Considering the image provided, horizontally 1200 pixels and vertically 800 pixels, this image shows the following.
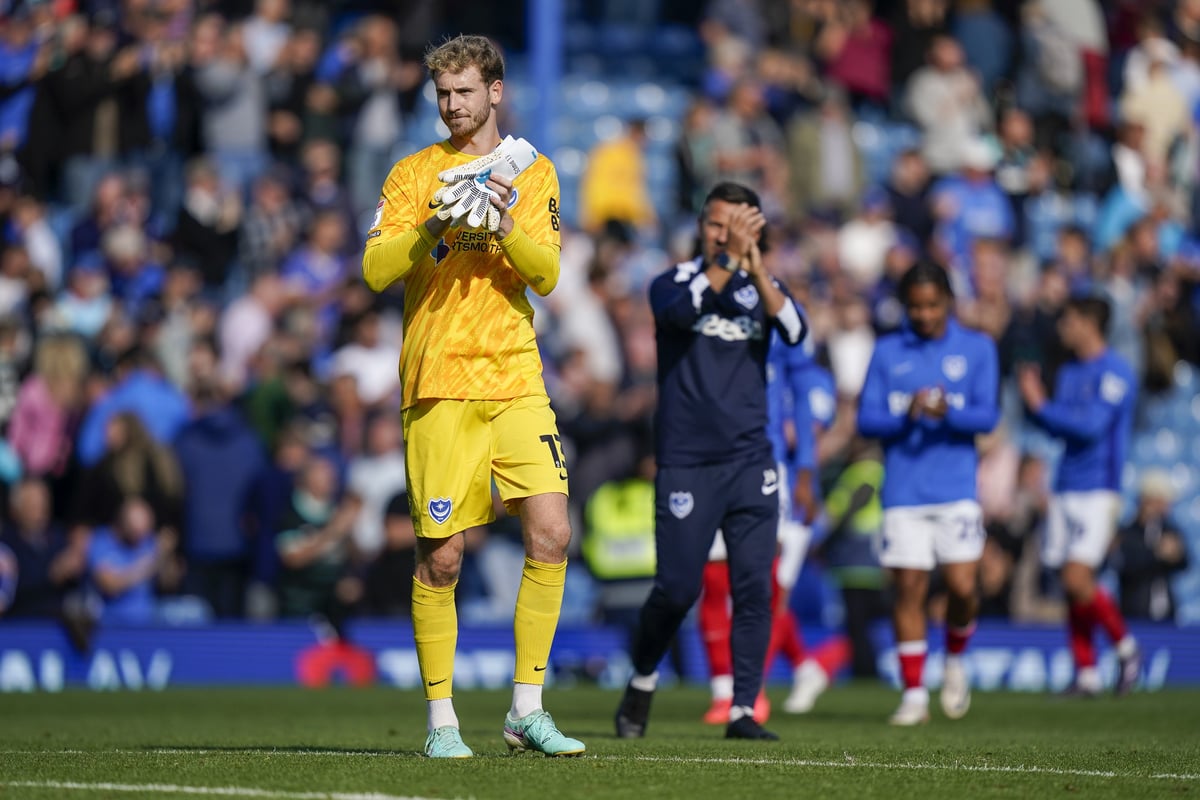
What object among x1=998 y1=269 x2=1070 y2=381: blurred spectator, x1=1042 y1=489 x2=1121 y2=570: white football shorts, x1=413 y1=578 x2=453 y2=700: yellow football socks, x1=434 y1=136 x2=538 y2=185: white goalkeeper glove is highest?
x1=434 y1=136 x2=538 y2=185: white goalkeeper glove

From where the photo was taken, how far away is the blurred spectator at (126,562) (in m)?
15.9

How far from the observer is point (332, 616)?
16.1 metres

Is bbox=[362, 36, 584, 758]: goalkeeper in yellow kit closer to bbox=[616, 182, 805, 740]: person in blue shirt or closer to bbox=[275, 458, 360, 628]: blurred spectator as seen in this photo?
bbox=[616, 182, 805, 740]: person in blue shirt

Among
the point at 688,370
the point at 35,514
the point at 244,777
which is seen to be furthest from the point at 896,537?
the point at 35,514

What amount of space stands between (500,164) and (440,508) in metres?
1.28

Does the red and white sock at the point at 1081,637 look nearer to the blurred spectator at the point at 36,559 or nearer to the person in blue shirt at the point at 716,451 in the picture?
the person in blue shirt at the point at 716,451

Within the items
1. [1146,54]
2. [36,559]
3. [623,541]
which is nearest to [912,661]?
[623,541]

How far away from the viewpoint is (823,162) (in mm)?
21578

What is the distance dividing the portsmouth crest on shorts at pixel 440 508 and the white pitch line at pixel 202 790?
4.46ft

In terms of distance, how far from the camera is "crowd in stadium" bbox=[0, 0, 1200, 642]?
643 inches

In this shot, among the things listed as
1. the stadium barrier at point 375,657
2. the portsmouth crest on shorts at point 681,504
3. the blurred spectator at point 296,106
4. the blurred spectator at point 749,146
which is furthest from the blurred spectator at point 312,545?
the portsmouth crest on shorts at point 681,504

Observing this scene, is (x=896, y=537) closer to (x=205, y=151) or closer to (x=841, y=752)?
(x=841, y=752)

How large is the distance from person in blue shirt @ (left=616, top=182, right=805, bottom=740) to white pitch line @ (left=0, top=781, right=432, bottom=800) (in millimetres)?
3474

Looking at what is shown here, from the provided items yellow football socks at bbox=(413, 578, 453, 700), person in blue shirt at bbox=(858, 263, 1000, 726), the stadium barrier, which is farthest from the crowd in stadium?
yellow football socks at bbox=(413, 578, 453, 700)
